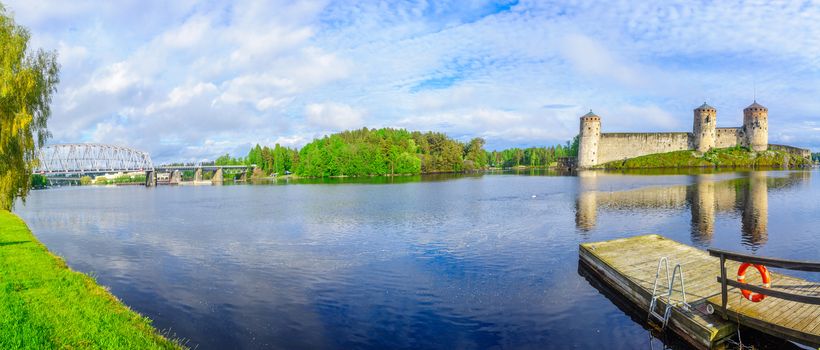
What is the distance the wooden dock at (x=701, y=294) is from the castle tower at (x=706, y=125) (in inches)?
5252

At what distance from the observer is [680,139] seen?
446 feet

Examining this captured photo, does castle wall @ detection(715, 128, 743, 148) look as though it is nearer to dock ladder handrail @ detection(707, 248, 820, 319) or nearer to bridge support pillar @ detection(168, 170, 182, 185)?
dock ladder handrail @ detection(707, 248, 820, 319)

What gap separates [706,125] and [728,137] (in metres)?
7.09

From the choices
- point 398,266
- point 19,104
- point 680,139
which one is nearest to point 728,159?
point 680,139

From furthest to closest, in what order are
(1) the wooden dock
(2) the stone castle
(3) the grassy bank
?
(2) the stone castle < (3) the grassy bank < (1) the wooden dock

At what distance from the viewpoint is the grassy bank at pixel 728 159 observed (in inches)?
4763

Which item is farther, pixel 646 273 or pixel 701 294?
pixel 646 273

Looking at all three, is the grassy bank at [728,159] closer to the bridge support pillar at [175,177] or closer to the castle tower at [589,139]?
the castle tower at [589,139]

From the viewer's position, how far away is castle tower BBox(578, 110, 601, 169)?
137m

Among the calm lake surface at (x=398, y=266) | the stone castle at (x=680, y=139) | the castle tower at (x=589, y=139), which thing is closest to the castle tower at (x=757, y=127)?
the stone castle at (x=680, y=139)

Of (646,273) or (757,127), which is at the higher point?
(757,127)

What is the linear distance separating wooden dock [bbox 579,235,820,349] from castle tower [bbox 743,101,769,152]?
5342 inches

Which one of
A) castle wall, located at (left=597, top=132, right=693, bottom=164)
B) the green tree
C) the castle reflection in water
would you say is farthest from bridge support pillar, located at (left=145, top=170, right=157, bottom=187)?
castle wall, located at (left=597, top=132, right=693, bottom=164)

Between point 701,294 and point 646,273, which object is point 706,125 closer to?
point 646,273
